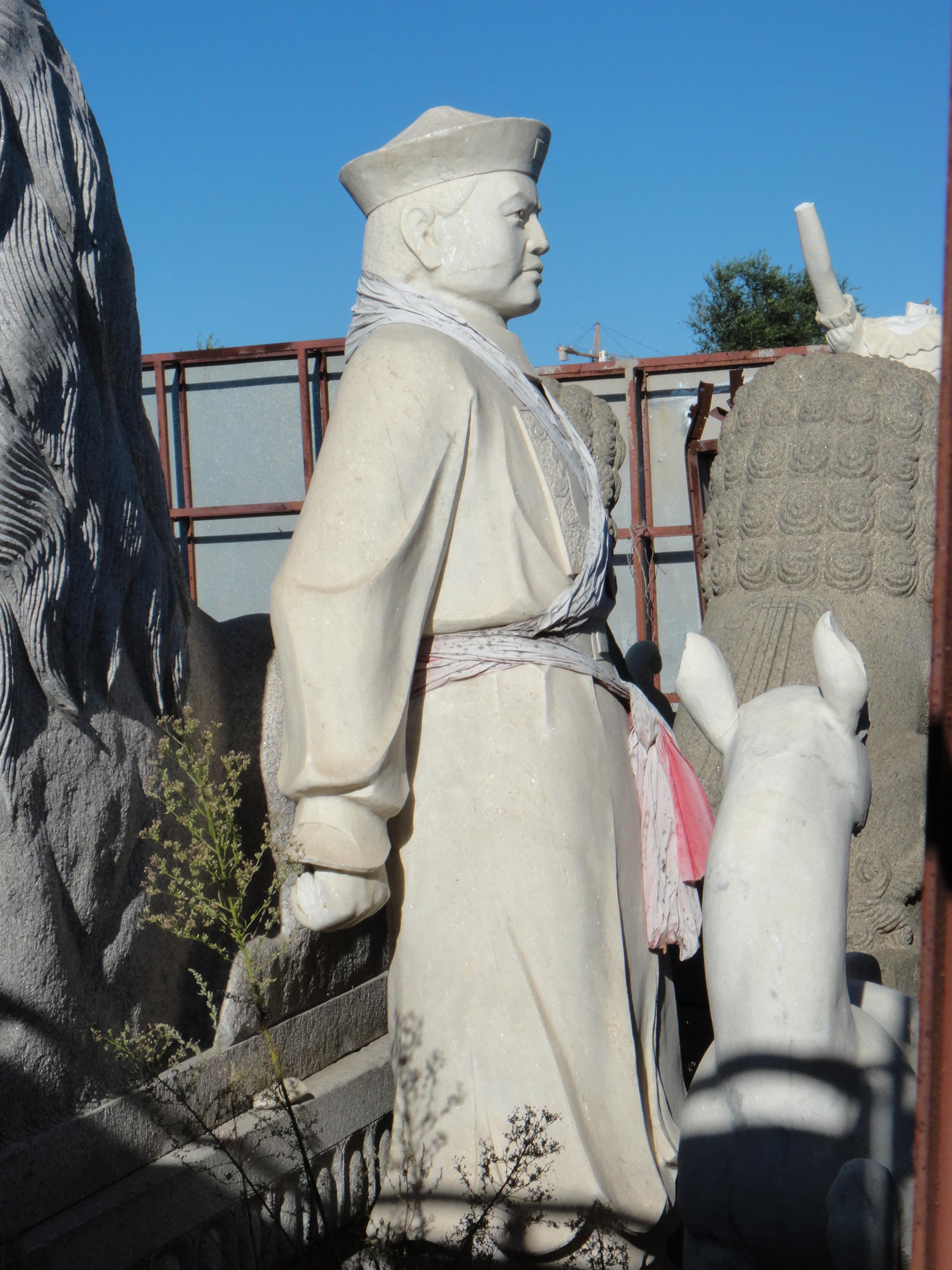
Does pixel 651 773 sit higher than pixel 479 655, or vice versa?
pixel 479 655

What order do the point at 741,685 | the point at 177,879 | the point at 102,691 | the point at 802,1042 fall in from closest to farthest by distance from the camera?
the point at 802,1042, the point at 177,879, the point at 102,691, the point at 741,685

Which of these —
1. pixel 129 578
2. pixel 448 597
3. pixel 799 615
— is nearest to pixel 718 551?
pixel 799 615

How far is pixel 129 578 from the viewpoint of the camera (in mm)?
2088

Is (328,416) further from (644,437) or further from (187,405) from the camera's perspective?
(644,437)

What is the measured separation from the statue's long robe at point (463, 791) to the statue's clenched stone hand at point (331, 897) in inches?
1.6

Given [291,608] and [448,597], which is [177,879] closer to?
[291,608]

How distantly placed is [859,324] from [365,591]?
290 centimetres

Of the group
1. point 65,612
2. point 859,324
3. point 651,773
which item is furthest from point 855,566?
point 65,612

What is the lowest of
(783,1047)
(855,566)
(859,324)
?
(783,1047)

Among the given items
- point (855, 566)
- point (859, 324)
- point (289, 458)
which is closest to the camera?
point (855, 566)

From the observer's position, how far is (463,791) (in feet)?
6.88

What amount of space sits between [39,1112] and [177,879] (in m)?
0.42

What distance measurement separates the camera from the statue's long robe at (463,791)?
197 cm

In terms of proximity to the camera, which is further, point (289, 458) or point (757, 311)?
point (757, 311)
